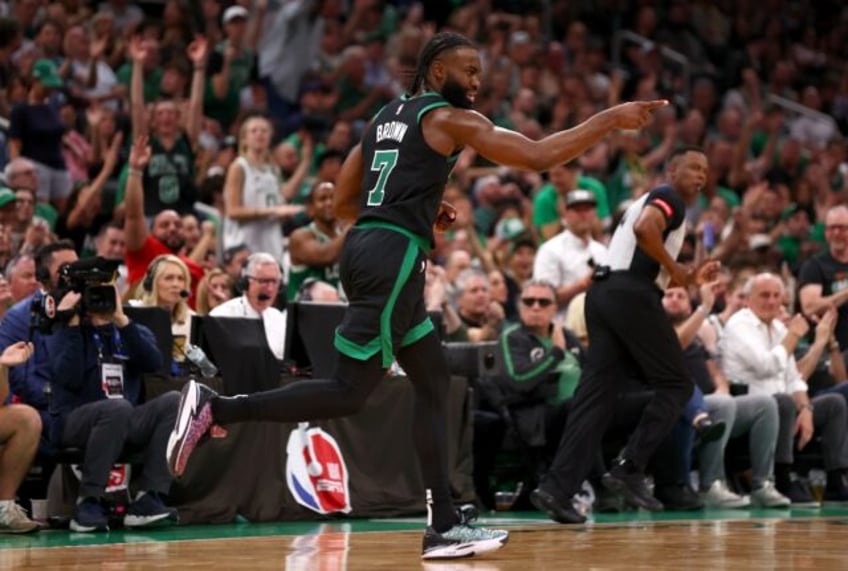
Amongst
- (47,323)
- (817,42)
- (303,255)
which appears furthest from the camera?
(817,42)

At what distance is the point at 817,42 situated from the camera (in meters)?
24.1

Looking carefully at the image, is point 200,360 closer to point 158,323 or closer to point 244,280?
point 158,323

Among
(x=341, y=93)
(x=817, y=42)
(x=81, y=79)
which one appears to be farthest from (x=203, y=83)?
(x=817, y=42)

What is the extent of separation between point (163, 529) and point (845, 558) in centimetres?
396

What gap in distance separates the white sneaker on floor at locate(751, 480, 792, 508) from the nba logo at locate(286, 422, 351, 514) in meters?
3.10

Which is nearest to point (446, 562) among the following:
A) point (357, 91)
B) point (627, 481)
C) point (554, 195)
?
point (627, 481)

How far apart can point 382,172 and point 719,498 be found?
523 cm

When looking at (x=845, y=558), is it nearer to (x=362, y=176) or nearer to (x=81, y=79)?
(x=362, y=176)

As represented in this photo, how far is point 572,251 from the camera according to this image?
44.6ft

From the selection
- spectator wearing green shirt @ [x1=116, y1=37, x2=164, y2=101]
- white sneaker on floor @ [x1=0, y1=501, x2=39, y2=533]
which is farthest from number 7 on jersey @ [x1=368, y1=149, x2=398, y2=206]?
spectator wearing green shirt @ [x1=116, y1=37, x2=164, y2=101]

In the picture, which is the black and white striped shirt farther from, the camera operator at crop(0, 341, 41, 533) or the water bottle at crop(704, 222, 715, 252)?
the water bottle at crop(704, 222, 715, 252)

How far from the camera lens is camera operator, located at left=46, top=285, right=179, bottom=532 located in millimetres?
9242

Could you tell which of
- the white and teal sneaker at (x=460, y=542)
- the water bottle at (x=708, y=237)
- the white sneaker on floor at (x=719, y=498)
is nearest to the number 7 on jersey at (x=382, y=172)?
the white and teal sneaker at (x=460, y=542)

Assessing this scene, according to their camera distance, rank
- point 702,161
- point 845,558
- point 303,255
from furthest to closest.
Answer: point 303,255 → point 702,161 → point 845,558
